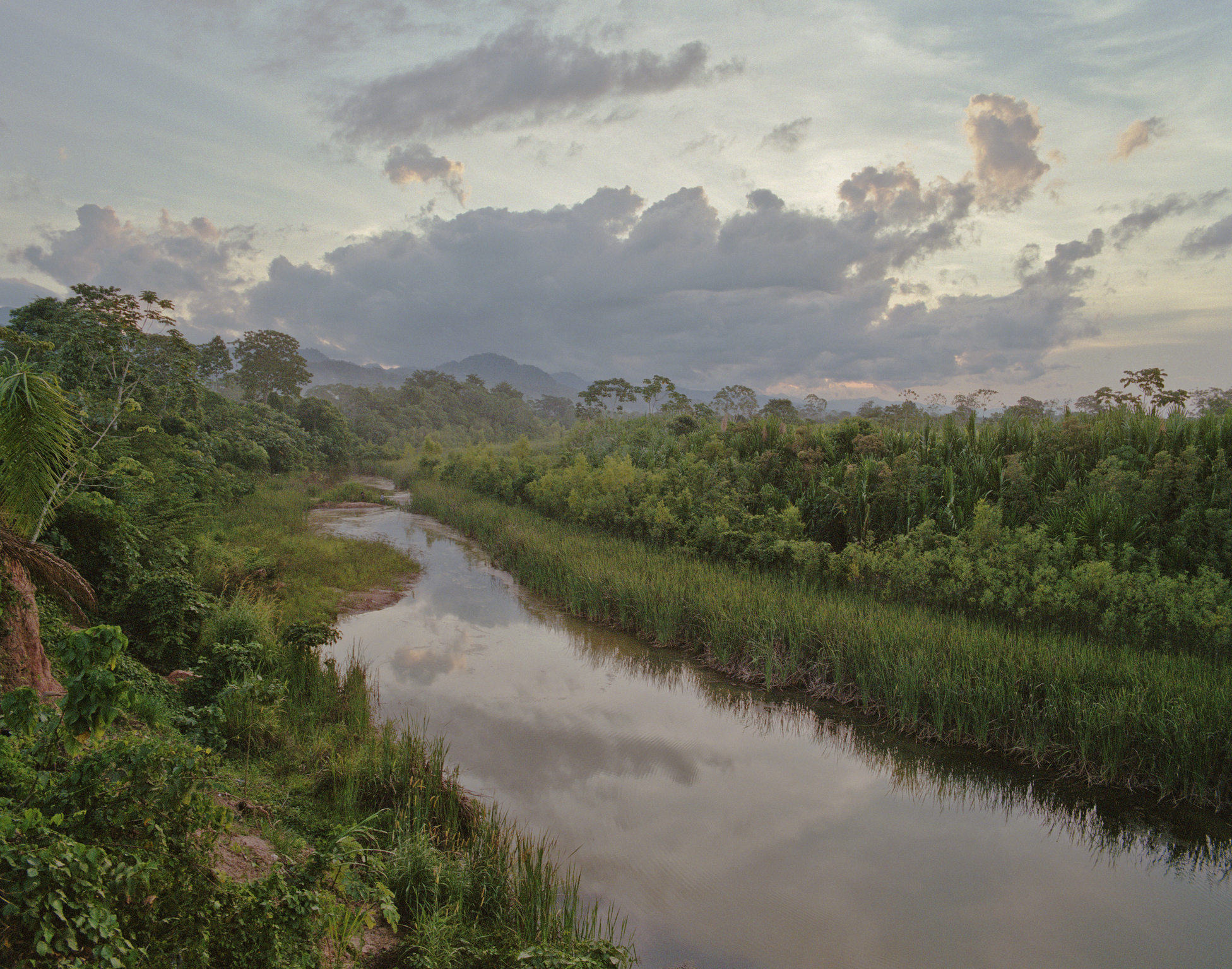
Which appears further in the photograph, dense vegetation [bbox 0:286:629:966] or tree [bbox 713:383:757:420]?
tree [bbox 713:383:757:420]

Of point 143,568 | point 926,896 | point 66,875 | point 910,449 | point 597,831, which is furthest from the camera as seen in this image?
point 910,449

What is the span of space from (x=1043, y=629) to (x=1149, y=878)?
11.4 ft

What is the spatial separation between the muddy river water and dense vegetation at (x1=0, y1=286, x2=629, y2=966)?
2.33 ft

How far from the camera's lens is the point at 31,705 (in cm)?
241

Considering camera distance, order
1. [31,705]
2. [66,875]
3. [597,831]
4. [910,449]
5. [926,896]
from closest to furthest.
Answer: [66,875] → [31,705] → [926,896] → [597,831] → [910,449]

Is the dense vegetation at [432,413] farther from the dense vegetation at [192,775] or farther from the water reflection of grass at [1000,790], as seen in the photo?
the water reflection of grass at [1000,790]

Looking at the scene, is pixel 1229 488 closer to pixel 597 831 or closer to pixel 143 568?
pixel 597 831

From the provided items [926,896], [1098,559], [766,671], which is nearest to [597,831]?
[926,896]

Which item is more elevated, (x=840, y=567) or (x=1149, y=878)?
(x=840, y=567)

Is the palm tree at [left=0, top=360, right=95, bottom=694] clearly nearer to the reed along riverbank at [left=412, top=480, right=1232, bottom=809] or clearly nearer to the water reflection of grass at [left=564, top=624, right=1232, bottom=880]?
the water reflection of grass at [left=564, top=624, right=1232, bottom=880]

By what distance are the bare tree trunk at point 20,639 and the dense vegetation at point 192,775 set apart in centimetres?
3

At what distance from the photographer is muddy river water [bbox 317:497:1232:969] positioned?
430 cm

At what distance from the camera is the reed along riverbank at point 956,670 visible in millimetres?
5551

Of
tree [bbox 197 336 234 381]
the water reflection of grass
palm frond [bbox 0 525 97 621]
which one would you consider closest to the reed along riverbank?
the water reflection of grass
